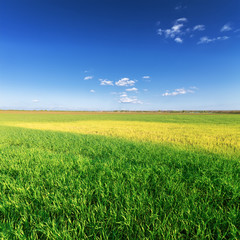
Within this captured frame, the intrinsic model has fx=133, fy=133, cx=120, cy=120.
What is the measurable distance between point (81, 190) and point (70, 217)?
65cm

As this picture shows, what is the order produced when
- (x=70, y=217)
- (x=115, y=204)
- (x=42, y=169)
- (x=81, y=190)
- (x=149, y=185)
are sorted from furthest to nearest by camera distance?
(x=42, y=169), (x=149, y=185), (x=81, y=190), (x=115, y=204), (x=70, y=217)

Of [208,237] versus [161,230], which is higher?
[161,230]

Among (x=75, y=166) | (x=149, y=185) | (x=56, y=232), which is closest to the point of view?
(x=56, y=232)

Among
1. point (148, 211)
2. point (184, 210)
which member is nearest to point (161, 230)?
point (148, 211)

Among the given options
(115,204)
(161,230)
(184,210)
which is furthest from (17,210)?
(184,210)

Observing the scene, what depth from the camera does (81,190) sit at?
2629 millimetres

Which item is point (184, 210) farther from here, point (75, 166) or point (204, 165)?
point (75, 166)

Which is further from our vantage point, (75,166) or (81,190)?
(75,166)

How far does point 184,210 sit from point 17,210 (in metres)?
2.61

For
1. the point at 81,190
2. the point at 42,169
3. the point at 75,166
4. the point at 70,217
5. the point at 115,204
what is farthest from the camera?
the point at 75,166

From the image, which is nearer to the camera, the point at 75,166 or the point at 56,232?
the point at 56,232

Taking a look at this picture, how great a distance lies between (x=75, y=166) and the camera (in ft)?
12.9

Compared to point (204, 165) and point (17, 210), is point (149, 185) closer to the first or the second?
point (204, 165)

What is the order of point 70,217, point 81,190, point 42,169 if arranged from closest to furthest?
point 70,217 < point 81,190 < point 42,169
